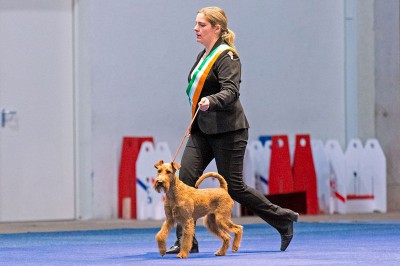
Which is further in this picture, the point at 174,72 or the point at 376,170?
the point at 376,170

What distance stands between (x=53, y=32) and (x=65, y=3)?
1.12 ft

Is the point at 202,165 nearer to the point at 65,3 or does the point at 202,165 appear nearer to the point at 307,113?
the point at 65,3

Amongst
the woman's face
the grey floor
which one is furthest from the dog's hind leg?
the grey floor

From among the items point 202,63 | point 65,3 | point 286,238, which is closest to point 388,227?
point 286,238

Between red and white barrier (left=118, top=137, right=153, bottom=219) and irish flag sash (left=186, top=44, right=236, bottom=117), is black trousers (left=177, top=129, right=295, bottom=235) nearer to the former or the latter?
irish flag sash (left=186, top=44, right=236, bottom=117)

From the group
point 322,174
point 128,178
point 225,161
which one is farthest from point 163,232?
point 322,174

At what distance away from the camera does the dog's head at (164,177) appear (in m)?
5.91

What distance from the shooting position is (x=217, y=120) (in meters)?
6.34

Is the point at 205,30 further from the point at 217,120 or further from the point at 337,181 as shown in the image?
the point at 337,181

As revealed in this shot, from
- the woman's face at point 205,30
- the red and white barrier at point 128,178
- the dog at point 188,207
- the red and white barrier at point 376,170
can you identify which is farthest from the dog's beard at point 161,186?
the red and white barrier at point 376,170

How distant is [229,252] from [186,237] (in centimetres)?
59

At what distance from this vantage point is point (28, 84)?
10.7 m

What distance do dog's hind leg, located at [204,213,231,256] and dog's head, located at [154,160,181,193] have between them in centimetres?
43

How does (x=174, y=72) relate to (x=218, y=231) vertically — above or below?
above
